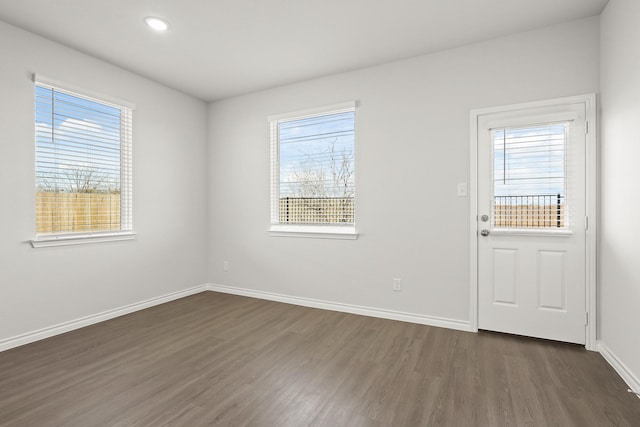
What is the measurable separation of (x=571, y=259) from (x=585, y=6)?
1983 millimetres

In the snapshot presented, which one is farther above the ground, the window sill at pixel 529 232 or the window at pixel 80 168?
the window at pixel 80 168

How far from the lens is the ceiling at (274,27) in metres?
2.52

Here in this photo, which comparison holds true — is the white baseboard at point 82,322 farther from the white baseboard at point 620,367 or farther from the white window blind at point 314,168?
the white baseboard at point 620,367

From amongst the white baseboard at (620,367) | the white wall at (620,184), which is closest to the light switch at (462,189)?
the white wall at (620,184)

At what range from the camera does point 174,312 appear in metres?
3.68

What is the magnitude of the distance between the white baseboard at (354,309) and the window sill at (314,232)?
76 cm

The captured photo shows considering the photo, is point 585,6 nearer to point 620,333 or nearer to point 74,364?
point 620,333

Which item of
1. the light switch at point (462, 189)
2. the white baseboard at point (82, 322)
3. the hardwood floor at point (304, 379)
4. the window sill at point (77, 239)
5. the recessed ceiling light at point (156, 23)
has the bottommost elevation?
the hardwood floor at point (304, 379)

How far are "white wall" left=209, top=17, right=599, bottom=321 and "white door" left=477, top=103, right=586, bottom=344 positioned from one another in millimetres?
176

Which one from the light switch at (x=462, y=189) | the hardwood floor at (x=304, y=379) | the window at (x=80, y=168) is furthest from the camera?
the light switch at (x=462, y=189)

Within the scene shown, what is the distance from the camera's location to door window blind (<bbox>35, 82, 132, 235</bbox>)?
298 centimetres

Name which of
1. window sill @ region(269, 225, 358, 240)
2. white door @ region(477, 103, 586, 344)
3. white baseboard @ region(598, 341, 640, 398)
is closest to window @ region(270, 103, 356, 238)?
window sill @ region(269, 225, 358, 240)

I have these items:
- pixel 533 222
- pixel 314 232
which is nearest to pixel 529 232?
pixel 533 222

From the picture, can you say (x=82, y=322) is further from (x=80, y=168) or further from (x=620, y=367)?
(x=620, y=367)
